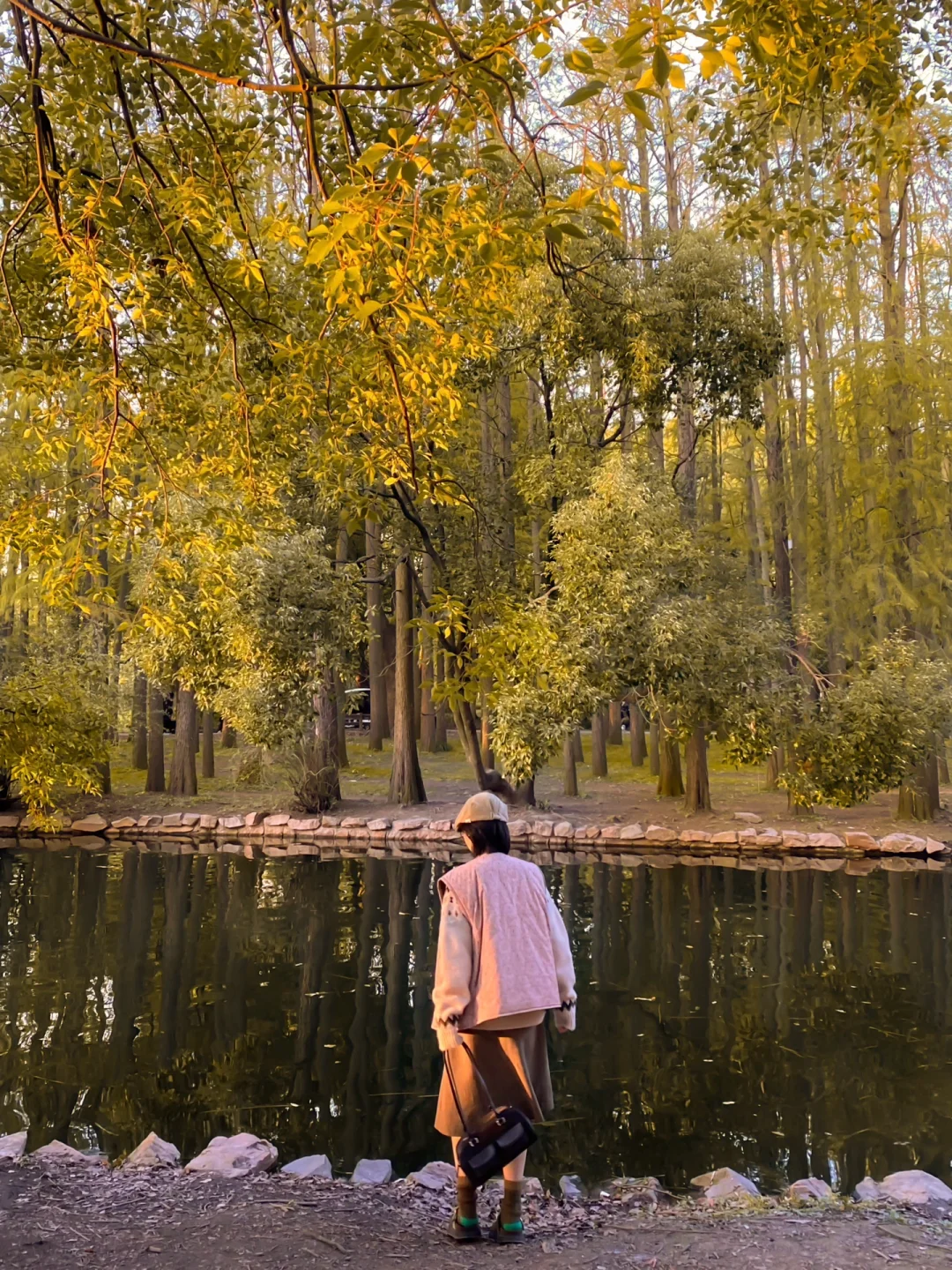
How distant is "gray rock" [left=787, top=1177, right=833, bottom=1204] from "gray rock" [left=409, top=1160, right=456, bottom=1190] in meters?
1.61

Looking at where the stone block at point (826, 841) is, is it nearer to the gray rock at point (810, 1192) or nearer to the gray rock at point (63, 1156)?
the gray rock at point (810, 1192)

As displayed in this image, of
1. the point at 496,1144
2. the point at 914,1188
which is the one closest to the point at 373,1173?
the point at 496,1144

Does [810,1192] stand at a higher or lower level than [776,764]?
lower

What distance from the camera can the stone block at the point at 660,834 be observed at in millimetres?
17734

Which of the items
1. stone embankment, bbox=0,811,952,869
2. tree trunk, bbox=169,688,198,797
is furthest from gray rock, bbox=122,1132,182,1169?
tree trunk, bbox=169,688,198,797

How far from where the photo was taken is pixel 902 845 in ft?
55.1

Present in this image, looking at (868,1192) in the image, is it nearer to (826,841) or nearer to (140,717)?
(826,841)

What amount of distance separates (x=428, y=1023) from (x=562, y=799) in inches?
490

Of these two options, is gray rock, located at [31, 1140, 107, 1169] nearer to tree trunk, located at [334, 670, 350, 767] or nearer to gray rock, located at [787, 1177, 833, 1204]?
gray rock, located at [787, 1177, 833, 1204]

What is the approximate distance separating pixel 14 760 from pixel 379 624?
1831 centimetres

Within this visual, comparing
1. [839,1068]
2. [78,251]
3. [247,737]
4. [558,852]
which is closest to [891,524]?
[558,852]

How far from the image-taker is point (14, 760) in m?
9.66

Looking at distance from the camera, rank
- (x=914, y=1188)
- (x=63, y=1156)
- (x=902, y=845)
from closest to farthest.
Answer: (x=914, y=1188)
(x=63, y=1156)
(x=902, y=845)

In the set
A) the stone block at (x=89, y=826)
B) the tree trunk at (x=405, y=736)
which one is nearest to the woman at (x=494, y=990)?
the tree trunk at (x=405, y=736)
